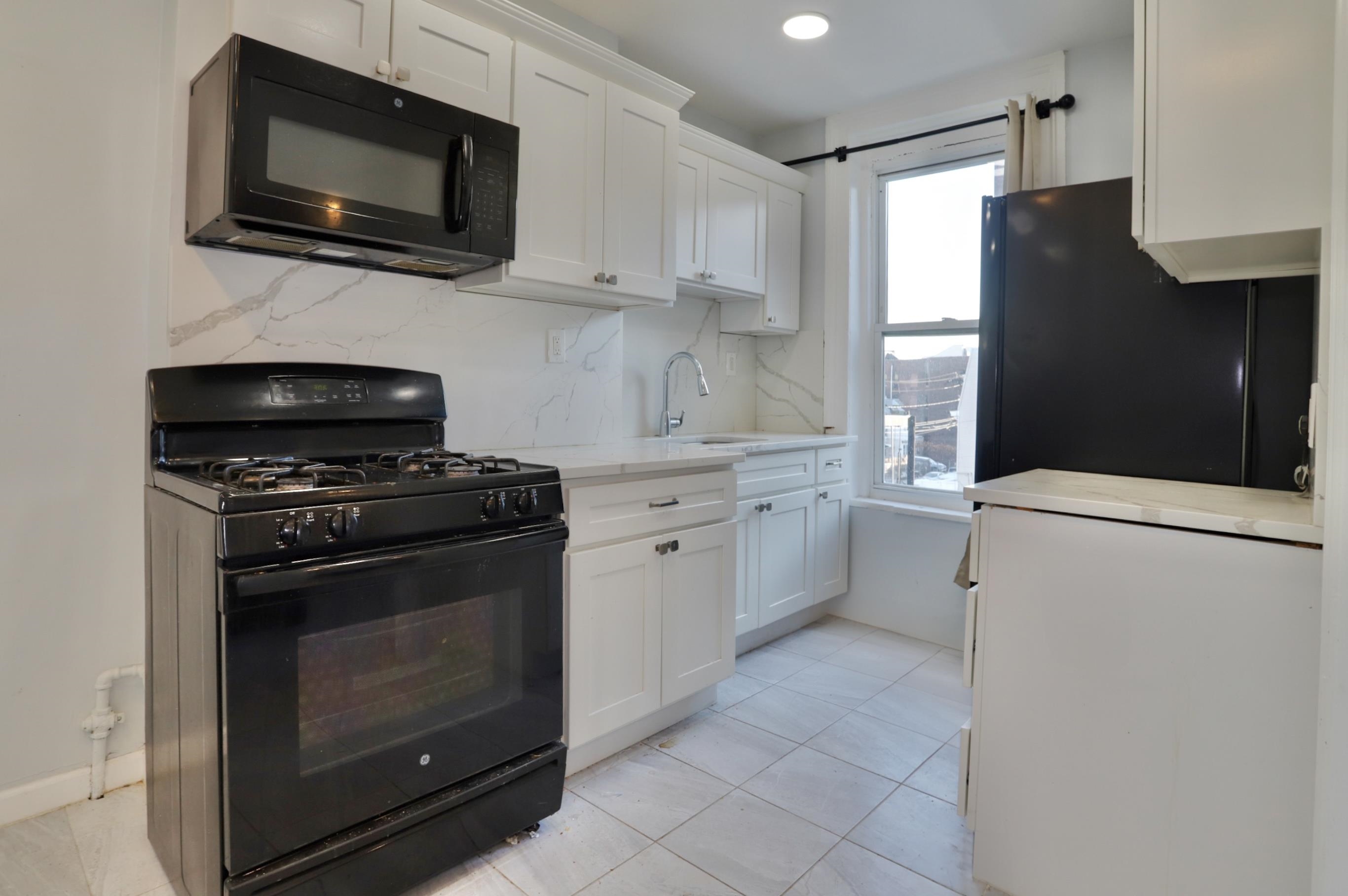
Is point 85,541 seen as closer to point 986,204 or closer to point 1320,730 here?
point 1320,730

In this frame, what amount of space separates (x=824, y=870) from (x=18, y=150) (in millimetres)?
2495

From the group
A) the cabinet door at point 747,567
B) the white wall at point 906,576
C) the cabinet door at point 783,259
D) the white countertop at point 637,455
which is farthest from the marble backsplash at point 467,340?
the white wall at point 906,576

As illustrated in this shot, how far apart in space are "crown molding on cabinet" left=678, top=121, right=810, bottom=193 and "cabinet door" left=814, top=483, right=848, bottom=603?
1526 mm

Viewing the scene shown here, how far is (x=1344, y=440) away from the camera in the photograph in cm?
98

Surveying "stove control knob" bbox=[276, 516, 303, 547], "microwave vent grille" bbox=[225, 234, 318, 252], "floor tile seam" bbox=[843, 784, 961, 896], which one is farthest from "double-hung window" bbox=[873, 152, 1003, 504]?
"stove control knob" bbox=[276, 516, 303, 547]

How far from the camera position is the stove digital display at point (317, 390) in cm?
174

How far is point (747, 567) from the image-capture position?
284cm

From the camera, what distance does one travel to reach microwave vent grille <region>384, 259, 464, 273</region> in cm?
198

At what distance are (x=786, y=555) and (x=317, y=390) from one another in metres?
1.98

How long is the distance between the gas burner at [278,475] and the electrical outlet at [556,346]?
1.05 metres

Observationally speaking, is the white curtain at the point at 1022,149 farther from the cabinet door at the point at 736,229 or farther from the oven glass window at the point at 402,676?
the oven glass window at the point at 402,676

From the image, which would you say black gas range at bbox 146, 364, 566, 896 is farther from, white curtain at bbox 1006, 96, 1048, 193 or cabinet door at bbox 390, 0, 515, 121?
white curtain at bbox 1006, 96, 1048, 193

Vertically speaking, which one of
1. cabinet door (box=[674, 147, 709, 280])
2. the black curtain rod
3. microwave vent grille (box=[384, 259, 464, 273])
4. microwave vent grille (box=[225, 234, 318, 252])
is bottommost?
microwave vent grille (box=[225, 234, 318, 252])

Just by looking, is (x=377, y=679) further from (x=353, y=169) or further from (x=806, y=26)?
(x=806, y=26)
